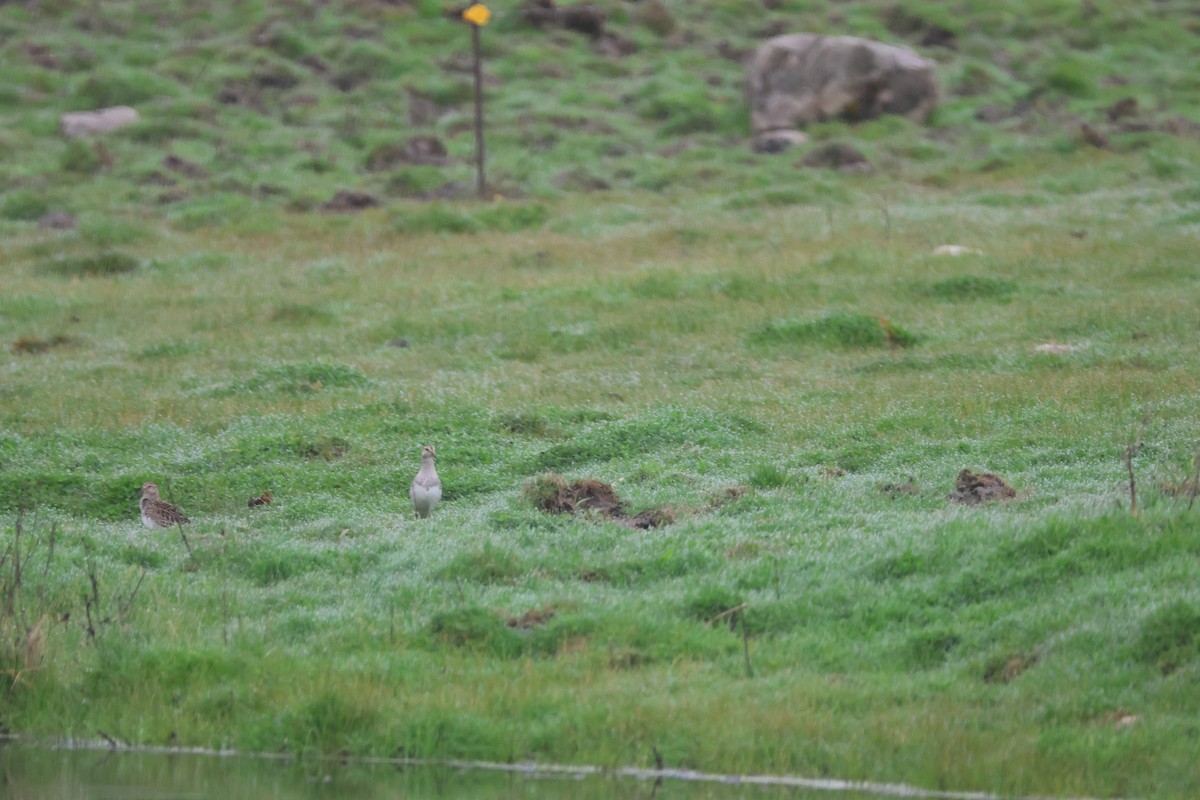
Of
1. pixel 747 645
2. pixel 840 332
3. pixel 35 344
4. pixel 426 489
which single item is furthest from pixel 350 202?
pixel 747 645

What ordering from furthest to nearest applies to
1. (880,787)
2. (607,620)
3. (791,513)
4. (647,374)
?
(647,374) → (791,513) → (607,620) → (880,787)

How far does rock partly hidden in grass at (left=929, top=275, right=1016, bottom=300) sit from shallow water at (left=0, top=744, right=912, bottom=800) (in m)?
16.0

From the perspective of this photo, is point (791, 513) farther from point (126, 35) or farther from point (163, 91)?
point (126, 35)

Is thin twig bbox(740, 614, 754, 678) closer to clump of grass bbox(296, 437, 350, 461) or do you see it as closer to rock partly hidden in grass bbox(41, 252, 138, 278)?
clump of grass bbox(296, 437, 350, 461)

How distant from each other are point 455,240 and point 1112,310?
1356 cm

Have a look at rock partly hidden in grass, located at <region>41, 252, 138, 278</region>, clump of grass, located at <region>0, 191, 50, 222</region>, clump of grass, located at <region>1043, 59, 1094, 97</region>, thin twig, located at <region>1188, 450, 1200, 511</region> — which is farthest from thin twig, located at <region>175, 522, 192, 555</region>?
clump of grass, located at <region>1043, 59, 1094, 97</region>

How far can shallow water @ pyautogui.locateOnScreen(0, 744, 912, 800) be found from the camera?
852 centimetres

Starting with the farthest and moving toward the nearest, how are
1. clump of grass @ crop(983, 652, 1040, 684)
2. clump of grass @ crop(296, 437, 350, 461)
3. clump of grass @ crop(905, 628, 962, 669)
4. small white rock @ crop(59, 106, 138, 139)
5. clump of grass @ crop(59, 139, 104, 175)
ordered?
1. small white rock @ crop(59, 106, 138, 139)
2. clump of grass @ crop(59, 139, 104, 175)
3. clump of grass @ crop(296, 437, 350, 461)
4. clump of grass @ crop(905, 628, 962, 669)
5. clump of grass @ crop(983, 652, 1040, 684)

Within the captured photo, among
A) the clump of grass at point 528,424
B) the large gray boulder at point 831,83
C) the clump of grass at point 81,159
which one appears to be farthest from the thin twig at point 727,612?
the large gray boulder at point 831,83

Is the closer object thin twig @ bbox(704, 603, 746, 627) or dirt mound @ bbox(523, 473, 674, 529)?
thin twig @ bbox(704, 603, 746, 627)

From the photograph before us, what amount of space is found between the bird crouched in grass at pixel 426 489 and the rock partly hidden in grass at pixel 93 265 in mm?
16656

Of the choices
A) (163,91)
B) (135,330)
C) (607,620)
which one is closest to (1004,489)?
(607,620)

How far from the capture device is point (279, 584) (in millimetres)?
11695

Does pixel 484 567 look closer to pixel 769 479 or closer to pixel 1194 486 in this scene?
pixel 769 479
